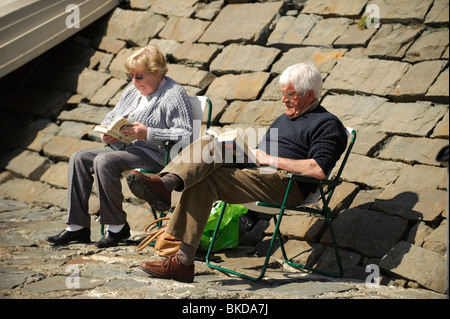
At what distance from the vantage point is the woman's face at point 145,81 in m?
5.08

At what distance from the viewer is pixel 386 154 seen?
194 inches

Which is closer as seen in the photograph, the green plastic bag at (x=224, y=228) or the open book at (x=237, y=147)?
the open book at (x=237, y=147)

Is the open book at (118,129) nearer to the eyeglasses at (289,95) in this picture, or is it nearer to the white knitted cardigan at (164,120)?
the white knitted cardigan at (164,120)

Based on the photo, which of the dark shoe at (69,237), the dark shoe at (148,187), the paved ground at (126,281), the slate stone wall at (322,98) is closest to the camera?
the paved ground at (126,281)

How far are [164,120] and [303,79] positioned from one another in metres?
1.22

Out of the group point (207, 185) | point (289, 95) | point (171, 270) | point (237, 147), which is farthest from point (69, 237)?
point (289, 95)

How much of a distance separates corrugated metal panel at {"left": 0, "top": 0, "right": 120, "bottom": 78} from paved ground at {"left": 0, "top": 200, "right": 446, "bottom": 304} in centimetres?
291

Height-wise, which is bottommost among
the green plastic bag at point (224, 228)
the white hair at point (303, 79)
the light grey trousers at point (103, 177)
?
the green plastic bag at point (224, 228)

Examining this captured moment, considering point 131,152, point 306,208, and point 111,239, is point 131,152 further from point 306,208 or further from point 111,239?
point 306,208

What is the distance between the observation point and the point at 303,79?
4.35 metres

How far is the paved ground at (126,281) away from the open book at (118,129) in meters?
0.82

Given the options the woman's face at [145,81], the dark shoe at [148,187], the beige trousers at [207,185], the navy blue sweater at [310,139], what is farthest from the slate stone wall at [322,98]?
the dark shoe at [148,187]

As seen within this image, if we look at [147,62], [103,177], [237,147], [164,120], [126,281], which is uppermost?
[147,62]

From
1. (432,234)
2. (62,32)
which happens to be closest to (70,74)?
(62,32)
